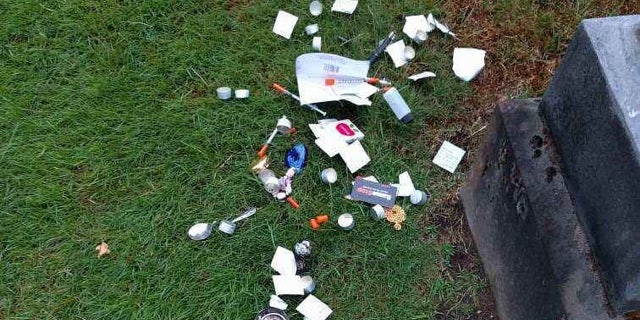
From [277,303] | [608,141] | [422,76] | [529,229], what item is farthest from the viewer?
[422,76]

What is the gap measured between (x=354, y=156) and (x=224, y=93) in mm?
680

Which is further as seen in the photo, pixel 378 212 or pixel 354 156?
pixel 354 156

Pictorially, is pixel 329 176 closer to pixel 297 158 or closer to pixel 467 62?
pixel 297 158

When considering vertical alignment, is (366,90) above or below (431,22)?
below

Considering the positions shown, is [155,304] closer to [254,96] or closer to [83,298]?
[83,298]

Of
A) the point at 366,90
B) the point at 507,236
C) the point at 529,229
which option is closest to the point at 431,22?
the point at 366,90

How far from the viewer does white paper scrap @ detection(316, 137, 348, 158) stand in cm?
286

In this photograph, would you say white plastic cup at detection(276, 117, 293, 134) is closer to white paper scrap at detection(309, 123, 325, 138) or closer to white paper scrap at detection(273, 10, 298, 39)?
white paper scrap at detection(309, 123, 325, 138)

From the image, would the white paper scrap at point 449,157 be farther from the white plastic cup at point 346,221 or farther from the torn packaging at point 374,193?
the white plastic cup at point 346,221

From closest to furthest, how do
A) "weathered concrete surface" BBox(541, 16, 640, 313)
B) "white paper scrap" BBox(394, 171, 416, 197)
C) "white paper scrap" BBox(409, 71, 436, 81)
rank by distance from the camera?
"weathered concrete surface" BBox(541, 16, 640, 313), "white paper scrap" BBox(394, 171, 416, 197), "white paper scrap" BBox(409, 71, 436, 81)

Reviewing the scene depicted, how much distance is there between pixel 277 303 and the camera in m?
2.59

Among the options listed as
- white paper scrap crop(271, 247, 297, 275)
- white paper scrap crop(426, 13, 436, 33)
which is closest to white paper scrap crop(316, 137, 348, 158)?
white paper scrap crop(271, 247, 297, 275)

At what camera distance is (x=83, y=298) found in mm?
2621

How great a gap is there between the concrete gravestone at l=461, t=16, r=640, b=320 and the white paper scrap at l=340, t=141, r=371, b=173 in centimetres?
55
